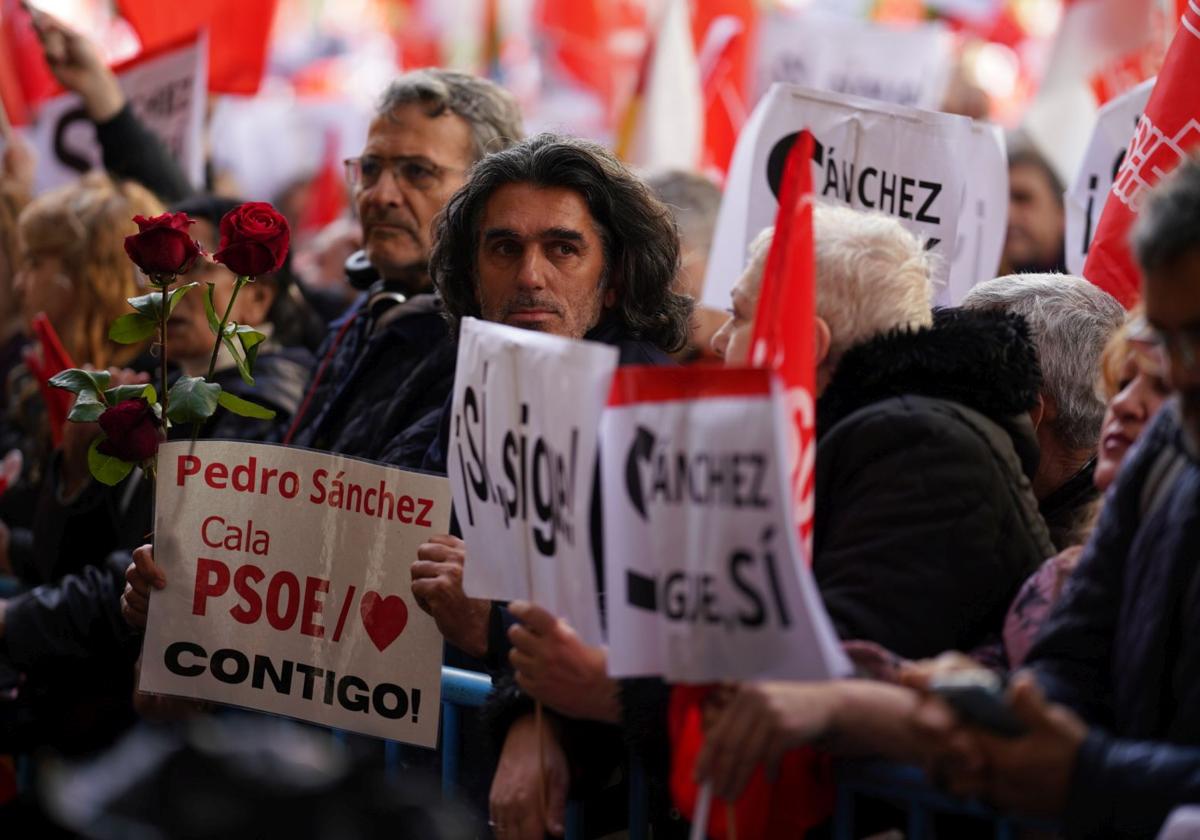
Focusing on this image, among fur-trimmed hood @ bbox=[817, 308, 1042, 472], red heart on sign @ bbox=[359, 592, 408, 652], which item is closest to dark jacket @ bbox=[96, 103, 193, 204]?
red heart on sign @ bbox=[359, 592, 408, 652]

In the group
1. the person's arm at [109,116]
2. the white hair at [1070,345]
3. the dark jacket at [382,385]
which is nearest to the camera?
the white hair at [1070,345]

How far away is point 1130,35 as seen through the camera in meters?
7.91

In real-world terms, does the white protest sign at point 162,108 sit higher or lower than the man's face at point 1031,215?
higher

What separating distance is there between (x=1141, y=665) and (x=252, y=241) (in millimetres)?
1930

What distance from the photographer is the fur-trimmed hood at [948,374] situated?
3092mm

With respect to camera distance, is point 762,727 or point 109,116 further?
point 109,116

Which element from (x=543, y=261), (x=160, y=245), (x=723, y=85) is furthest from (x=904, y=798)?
(x=723, y=85)

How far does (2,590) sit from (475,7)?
58.7 feet

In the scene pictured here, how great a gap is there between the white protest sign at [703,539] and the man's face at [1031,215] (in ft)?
17.2

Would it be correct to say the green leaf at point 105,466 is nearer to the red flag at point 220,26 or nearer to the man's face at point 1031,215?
the man's face at point 1031,215

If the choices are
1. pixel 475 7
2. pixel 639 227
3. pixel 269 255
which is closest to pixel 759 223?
pixel 639 227

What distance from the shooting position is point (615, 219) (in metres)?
4.01

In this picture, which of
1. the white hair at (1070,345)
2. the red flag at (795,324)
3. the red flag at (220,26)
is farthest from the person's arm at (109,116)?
the red flag at (795,324)

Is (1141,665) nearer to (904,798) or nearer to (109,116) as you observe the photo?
(904,798)
